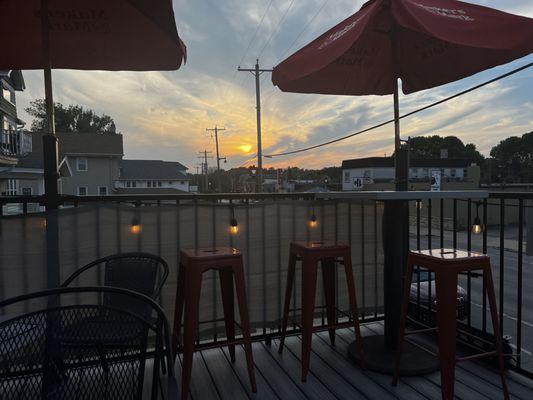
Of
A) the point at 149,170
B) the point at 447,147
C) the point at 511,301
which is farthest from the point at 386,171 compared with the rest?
the point at 447,147

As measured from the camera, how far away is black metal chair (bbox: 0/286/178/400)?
3.86ft

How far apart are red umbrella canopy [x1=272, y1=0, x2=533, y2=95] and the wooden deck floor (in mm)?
1724

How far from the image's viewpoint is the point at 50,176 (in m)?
1.97

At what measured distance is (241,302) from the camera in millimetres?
2047

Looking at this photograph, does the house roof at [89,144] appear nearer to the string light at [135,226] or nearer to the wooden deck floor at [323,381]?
the string light at [135,226]

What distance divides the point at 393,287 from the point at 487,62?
1.62 metres

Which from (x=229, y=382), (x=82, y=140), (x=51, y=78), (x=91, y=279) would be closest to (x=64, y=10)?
(x=51, y=78)

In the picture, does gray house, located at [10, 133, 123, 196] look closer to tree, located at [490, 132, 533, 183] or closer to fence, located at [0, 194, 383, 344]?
fence, located at [0, 194, 383, 344]

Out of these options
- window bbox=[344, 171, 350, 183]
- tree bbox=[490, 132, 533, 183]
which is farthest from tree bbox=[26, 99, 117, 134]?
tree bbox=[490, 132, 533, 183]

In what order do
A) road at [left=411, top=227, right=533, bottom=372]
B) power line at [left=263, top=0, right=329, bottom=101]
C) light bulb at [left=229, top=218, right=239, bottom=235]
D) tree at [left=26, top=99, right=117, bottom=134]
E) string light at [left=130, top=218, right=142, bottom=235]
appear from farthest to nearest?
tree at [left=26, top=99, right=117, bottom=134], power line at [left=263, top=0, right=329, bottom=101], road at [left=411, top=227, right=533, bottom=372], light bulb at [left=229, top=218, right=239, bottom=235], string light at [left=130, top=218, right=142, bottom=235]

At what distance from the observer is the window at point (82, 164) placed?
26.6 metres

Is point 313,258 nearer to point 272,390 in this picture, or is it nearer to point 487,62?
point 272,390

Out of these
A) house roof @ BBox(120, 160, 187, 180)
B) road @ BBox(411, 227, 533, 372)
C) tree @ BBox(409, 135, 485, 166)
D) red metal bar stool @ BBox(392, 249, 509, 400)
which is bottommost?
road @ BBox(411, 227, 533, 372)

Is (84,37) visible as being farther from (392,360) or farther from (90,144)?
(90,144)
